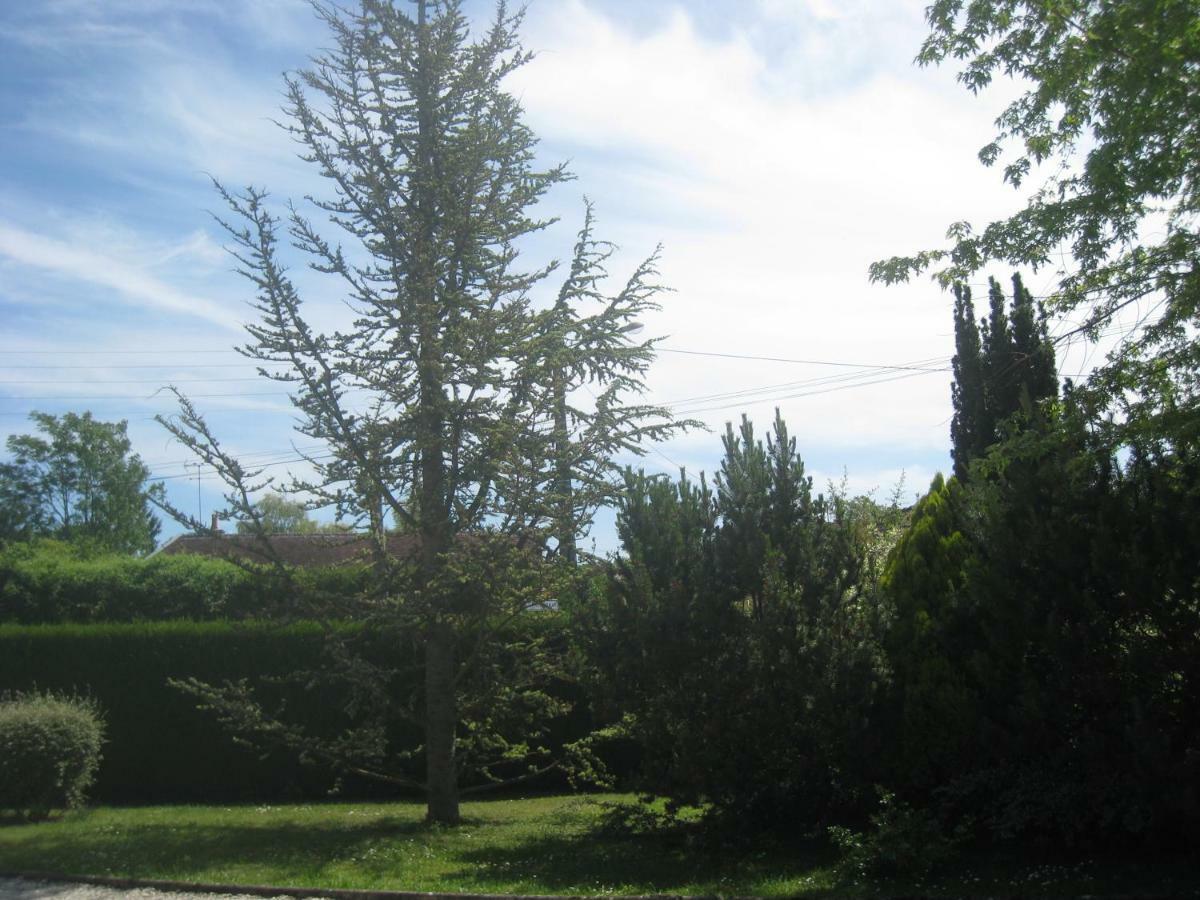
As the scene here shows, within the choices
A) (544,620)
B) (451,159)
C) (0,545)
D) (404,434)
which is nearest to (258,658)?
(544,620)

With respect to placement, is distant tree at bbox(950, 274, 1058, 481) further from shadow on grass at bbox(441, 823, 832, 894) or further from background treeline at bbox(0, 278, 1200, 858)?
shadow on grass at bbox(441, 823, 832, 894)

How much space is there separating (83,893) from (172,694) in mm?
7160

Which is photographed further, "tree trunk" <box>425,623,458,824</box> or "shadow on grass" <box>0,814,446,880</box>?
"tree trunk" <box>425,623,458,824</box>

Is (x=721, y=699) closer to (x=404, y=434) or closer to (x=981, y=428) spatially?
(x=404, y=434)

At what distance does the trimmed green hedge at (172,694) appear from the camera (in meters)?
15.3

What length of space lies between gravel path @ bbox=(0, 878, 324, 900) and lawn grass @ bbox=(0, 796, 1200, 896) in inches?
11.9

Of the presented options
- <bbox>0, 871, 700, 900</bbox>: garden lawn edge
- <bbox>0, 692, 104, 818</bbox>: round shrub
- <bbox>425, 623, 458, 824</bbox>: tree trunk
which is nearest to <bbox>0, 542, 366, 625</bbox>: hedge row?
<bbox>0, 692, 104, 818</bbox>: round shrub

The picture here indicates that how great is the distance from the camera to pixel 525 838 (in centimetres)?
1092

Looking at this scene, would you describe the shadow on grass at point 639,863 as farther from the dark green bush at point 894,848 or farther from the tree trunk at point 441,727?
the tree trunk at point 441,727

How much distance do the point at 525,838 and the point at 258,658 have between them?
6.44 metres

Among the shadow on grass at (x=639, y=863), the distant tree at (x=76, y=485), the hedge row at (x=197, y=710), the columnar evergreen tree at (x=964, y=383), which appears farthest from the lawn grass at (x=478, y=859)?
A: the distant tree at (x=76, y=485)

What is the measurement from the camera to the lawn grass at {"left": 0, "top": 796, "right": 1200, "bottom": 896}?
7.70 m

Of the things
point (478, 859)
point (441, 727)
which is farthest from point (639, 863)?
point (441, 727)

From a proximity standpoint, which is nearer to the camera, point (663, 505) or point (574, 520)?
point (663, 505)
